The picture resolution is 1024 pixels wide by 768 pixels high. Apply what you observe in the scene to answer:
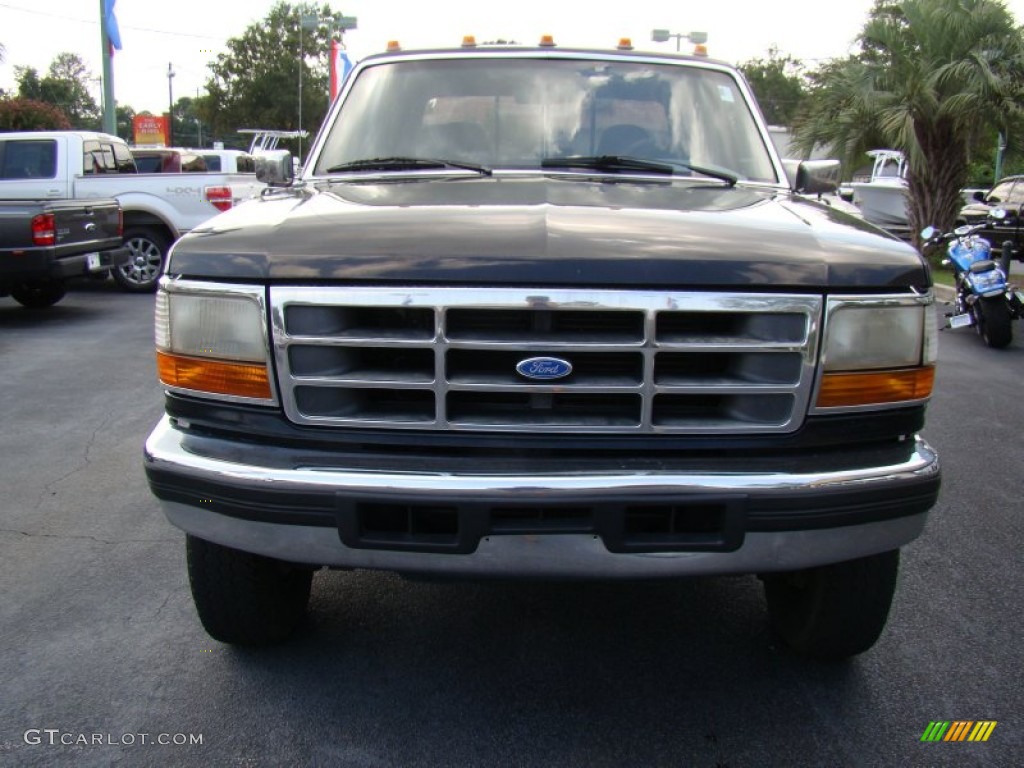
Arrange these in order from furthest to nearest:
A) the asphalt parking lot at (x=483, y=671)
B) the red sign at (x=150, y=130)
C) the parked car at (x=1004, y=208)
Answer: the red sign at (x=150, y=130)
the parked car at (x=1004, y=208)
the asphalt parking lot at (x=483, y=671)

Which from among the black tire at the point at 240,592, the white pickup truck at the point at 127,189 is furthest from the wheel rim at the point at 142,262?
the black tire at the point at 240,592

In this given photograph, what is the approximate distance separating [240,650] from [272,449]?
99cm

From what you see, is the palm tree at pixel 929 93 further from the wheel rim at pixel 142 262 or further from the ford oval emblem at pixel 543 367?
the ford oval emblem at pixel 543 367

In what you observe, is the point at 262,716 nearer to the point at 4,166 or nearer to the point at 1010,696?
the point at 1010,696

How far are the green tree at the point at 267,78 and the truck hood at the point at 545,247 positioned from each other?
168 feet

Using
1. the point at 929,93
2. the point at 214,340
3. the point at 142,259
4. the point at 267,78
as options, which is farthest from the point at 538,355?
the point at 267,78

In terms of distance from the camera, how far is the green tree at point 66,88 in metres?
63.8

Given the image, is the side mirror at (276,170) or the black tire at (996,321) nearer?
the side mirror at (276,170)

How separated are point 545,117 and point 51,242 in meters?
7.41

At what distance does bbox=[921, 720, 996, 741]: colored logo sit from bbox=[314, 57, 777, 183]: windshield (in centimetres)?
206

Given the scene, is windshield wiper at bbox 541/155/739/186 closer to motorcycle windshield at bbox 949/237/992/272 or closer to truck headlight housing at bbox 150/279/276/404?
truck headlight housing at bbox 150/279/276/404

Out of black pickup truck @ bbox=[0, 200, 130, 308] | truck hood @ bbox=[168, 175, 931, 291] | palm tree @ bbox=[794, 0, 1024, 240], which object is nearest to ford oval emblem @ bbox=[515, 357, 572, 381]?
Result: truck hood @ bbox=[168, 175, 931, 291]

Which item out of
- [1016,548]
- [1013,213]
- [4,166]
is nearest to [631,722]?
[1016,548]

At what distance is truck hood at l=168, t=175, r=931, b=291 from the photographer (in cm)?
232
